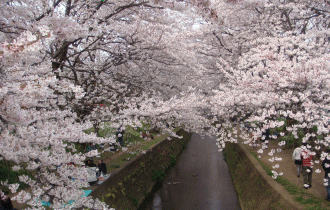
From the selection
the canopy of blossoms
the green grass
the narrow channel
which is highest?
the canopy of blossoms

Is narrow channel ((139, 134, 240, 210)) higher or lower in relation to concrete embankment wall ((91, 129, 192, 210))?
lower

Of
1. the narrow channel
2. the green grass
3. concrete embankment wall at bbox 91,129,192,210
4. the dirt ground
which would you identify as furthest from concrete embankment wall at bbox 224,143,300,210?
concrete embankment wall at bbox 91,129,192,210

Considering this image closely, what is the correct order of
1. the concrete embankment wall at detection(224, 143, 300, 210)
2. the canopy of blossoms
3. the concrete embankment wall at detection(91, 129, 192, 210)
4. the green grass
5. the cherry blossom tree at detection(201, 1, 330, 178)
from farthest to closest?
the concrete embankment wall at detection(91, 129, 192, 210) < the concrete embankment wall at detection(224, 143, 300, 210) < the cherry blossom tree at detection(201, 1, 330, 178) < the green grass < the canopy of blossoms

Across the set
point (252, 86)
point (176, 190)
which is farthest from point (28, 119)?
point (176, 190)

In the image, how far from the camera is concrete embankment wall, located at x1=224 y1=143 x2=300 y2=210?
19.9ft

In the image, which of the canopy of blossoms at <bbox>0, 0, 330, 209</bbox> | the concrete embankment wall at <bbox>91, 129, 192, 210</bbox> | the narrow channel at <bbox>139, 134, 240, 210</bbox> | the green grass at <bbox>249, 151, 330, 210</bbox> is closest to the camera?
the canopy of blossoms at <bbox>0, 0, 330, 209</bbox>

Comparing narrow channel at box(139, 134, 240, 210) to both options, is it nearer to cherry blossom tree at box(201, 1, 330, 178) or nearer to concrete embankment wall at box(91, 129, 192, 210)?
concrete embankment wall at box(91, 129, 192, 210)

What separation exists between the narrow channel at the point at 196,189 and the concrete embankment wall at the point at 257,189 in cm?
65

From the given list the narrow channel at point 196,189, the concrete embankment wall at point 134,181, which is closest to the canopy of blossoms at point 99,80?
the concrete embankment wall at point 134,181

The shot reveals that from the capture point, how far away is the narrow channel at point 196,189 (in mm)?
9844

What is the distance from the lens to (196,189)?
11625 mm

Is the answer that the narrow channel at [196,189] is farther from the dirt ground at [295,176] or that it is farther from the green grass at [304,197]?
the green grass at [304,197]

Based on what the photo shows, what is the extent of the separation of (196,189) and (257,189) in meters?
4.03

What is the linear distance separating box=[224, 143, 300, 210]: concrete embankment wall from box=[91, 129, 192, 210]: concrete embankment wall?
152 inches
